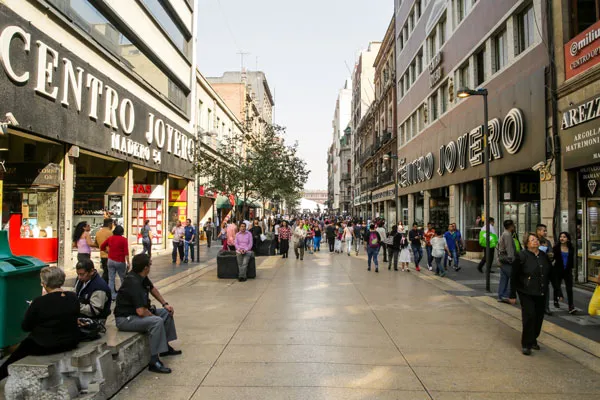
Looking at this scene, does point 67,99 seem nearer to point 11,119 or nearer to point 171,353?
point 11,119

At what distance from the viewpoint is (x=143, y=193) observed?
24.7 meters

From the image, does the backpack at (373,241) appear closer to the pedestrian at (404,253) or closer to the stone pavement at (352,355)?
the pedestrian at (404,253)

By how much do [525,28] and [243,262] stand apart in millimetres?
12189

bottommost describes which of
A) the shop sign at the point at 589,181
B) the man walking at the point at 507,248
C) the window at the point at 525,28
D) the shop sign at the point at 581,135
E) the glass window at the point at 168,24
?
the man walking at the point at 507,248

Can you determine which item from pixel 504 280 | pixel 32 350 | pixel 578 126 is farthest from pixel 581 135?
pixel 32 350

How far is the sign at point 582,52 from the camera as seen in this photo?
36.9ft

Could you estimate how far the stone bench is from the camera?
13.5 ft

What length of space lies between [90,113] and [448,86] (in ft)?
56.1

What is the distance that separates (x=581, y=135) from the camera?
11.6 metres

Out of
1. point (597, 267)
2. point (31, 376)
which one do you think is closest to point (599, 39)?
point (597, 267)

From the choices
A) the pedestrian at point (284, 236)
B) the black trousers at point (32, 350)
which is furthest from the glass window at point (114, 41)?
the black trousers at point (32, 350)

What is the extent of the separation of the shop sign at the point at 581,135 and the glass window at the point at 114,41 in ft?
48.5

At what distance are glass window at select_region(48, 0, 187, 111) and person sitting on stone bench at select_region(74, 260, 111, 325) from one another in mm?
11416

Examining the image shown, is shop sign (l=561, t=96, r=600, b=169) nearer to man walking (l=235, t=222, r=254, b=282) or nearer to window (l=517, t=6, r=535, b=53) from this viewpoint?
window (l=517, t=6, r=535, b=53)
